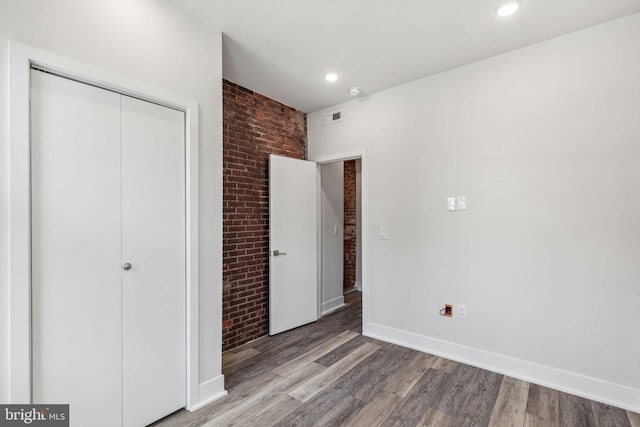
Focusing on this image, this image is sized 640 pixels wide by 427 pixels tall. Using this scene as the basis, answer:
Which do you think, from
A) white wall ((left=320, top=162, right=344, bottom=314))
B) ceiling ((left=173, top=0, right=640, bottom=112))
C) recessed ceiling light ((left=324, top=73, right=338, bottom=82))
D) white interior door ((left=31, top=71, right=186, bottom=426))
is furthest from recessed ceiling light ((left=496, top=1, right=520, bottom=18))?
white wall ((left=320, top=162, right=344, bottom=314))

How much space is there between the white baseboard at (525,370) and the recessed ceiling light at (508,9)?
→ 8.79 ft

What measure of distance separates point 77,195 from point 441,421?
260cm

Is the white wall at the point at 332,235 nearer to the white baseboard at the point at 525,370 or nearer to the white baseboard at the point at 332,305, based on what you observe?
the white baseboard at the point at 332,305

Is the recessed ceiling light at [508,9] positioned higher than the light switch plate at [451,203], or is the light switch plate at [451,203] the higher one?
the recessed ceiling light at [508,9]

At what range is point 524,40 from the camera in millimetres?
2336

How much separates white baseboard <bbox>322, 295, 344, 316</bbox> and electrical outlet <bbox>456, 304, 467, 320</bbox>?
186 centimetres

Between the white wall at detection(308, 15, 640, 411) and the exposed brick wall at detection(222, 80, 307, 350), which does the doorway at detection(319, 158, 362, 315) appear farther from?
the white wall at detection(308, 15, 640, 411)

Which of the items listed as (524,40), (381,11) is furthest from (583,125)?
(381,11)

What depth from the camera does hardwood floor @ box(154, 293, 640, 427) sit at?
6.31ft

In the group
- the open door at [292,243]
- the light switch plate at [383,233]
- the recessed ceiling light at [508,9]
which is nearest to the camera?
the recessed ceiling light at [508,9]

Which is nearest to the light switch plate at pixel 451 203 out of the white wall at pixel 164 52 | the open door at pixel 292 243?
the open door at pixel 292 243

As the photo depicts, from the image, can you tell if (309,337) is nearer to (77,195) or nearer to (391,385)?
(391,385)

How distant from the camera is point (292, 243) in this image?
3.55m

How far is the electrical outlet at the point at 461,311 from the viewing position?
2717 mm
